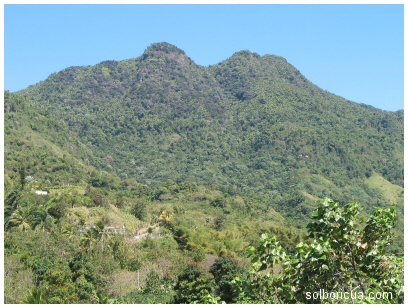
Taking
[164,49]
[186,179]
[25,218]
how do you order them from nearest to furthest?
1. [25,218]
2. [186,179]
3. [164,49]

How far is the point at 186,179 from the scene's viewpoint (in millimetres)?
107938

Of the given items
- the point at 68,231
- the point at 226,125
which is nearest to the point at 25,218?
the point at 68,231

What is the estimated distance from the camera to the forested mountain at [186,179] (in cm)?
2928

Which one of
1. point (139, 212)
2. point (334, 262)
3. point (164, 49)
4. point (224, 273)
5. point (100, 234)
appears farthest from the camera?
point (164, 49)

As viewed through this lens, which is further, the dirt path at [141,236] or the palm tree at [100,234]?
the dirt path at [141,236]

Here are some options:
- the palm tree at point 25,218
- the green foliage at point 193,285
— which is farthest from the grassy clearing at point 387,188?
the green foliage at point 193,285

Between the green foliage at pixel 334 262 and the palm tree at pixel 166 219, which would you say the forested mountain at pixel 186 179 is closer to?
the green foliage at pixel 334 262

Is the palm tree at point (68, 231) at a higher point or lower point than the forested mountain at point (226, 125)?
lower

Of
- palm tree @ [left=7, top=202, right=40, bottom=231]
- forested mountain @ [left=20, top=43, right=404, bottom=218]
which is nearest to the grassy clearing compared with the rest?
forested mountain @ [left=20, top=43, right=404, bottom=218]

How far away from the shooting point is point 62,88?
525ft

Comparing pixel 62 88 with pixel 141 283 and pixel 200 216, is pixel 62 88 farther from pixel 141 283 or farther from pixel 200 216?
A: pixel 141 283

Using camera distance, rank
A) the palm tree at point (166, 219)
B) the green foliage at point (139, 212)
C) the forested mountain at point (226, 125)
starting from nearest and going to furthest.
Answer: the palm tree at point (166, 219), the green foliage at point (139, 212), the forested mountain at point (226, 125)

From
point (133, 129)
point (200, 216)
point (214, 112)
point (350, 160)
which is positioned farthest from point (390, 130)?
point (200, 216)

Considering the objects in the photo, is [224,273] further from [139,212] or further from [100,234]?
[139,212]
